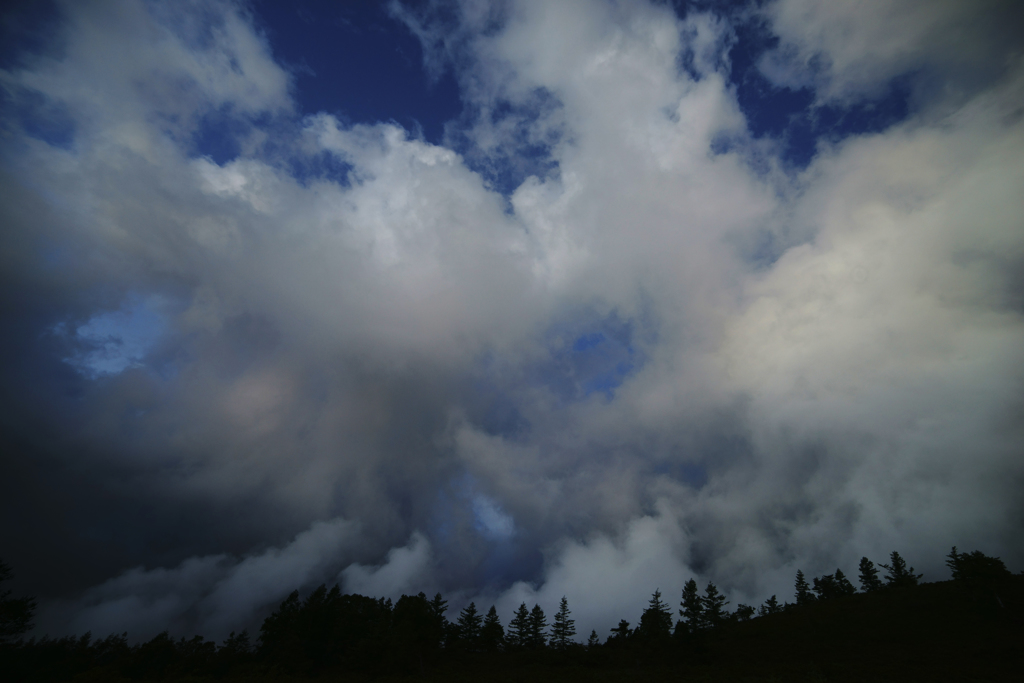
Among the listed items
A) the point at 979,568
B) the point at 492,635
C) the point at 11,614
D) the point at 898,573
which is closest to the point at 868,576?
the point at 898,573

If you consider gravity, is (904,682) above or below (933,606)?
below

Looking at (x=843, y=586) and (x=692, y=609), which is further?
(x=843, y=586)

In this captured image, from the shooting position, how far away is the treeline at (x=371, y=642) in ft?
251

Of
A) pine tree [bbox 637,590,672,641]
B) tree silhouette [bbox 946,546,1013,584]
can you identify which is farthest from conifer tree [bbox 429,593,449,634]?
tree silhouette [bbox 946,546,1013,584]

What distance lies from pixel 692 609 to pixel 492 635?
199 ft

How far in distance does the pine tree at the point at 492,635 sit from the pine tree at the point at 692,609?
57.2 meters

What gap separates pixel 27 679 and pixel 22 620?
56.4 ft

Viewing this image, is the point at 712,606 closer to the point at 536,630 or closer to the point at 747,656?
the point at 747,656

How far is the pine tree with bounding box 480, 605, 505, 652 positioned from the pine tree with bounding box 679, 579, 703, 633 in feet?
188

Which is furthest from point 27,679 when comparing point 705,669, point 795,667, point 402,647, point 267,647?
point 795,667

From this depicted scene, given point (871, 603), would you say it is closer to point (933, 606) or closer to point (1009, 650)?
point (933, 606)

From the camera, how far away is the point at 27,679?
203 ft

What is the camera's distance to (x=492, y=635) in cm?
11144

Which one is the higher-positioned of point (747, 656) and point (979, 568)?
point (979, 568)
